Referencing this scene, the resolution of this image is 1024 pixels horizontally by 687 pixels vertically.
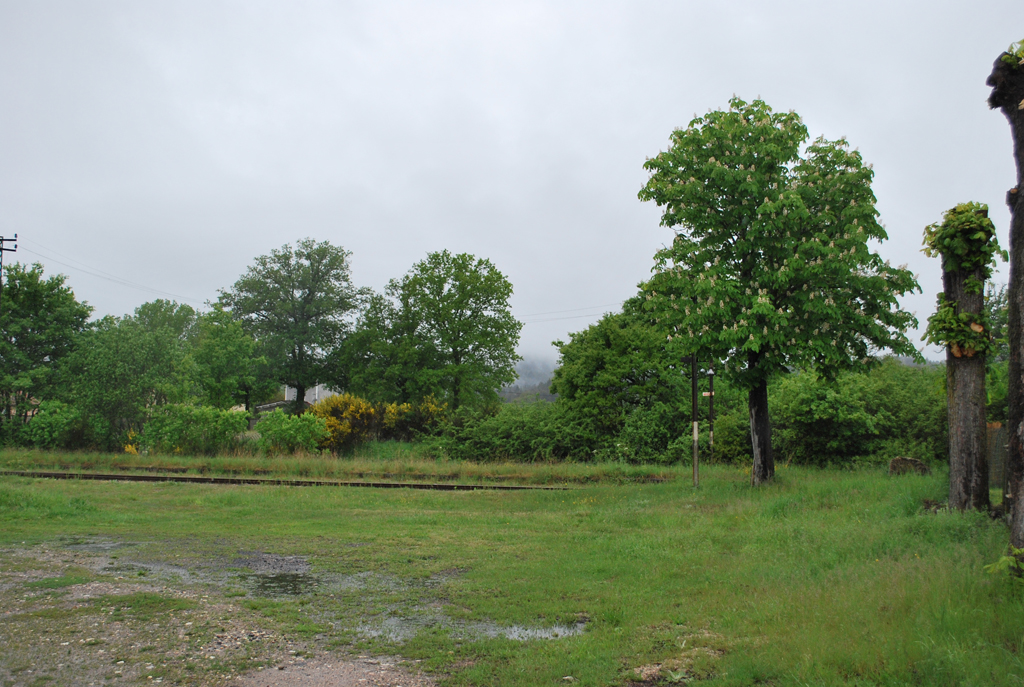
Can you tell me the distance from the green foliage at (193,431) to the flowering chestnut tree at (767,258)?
19.7 metres

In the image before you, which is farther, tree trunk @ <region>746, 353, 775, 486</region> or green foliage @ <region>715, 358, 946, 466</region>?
green foliage @ <region>715, 358, 946, 466</region>

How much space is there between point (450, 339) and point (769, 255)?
28997 mm

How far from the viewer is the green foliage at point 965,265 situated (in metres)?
9.72

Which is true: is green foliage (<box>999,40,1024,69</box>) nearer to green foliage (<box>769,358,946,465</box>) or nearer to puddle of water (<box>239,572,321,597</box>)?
puddle of water (<box>239,572,321,597</box>)

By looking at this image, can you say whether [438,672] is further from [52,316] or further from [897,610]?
[52,316]

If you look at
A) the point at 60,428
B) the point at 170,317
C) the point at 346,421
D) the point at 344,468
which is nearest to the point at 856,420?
the point at 344,468

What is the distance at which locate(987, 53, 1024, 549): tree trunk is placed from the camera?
20.1ft

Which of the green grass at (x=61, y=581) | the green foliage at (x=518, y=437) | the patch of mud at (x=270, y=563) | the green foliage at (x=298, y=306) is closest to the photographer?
the green grass at (x=61, y=581)

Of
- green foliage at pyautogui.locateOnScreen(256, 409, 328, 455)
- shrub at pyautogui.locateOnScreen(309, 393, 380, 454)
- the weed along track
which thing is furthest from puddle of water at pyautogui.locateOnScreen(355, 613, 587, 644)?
shrub at pyautogui.locateOnScreen(309, 393, 380, 454)

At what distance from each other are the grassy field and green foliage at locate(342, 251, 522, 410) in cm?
2823

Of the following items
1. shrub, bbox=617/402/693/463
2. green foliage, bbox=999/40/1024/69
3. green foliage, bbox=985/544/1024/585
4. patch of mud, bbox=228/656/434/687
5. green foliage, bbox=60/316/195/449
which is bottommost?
patch of mud, bbox=228/656/434/687

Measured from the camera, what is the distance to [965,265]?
10.0 m

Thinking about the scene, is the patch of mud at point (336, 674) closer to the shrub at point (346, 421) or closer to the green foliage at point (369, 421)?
the green foliage at point (369, 421)

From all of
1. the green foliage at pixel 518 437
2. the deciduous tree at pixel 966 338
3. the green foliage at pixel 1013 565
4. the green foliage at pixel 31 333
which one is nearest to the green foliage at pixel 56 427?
the green foliage at pixel 31 333
